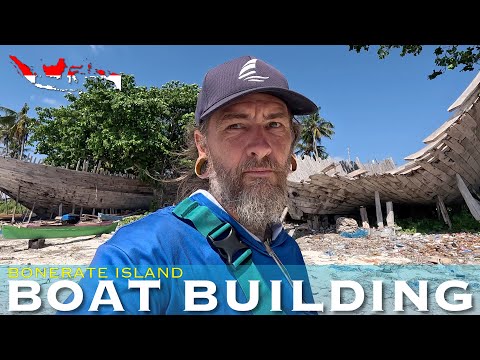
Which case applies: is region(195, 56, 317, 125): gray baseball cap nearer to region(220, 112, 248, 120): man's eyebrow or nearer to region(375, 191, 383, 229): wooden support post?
region(220, 112, 248, 120): man's eyebrow

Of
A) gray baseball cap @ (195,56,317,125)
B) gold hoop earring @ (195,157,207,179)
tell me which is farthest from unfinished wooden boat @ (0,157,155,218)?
gray baseball cap @ (195,56,317,125)

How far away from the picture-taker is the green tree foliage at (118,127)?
21016mm

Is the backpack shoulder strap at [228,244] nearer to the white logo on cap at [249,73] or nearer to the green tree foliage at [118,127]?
the white logo on cap at [249,73]

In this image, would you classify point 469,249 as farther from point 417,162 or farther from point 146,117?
point 146,117

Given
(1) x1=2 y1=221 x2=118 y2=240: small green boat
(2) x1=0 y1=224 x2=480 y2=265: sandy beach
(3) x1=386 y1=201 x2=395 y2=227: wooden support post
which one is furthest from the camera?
(1) x1=2 y1=221 x2=118 y2=240: small green boat

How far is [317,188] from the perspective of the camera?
1323 cm

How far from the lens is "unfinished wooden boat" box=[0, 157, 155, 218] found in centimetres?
1950

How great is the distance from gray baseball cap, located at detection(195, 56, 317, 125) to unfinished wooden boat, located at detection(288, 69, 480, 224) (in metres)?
9.13

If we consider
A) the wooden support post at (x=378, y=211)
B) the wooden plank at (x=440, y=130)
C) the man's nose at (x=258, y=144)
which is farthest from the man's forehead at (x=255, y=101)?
the wooden support post at (x=378, y=211)

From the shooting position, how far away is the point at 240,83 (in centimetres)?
132

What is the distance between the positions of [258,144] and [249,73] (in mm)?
311

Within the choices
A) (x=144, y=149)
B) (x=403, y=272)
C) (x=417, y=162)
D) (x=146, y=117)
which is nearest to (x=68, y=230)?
(x=144, y=149)

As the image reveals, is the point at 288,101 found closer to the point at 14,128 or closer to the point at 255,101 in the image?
the point at 255,101

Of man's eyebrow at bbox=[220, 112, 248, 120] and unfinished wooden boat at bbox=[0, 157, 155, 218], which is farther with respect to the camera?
unfinished wooden boat at bbox=[0, 157, 155, 218]
